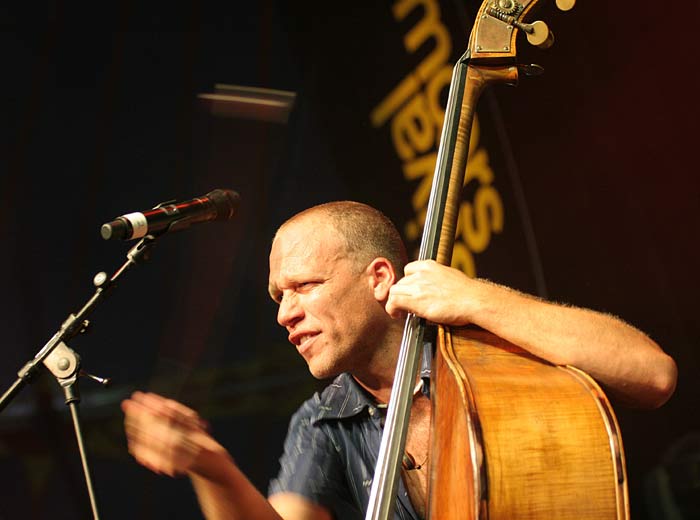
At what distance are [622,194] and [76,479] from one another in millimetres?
2186

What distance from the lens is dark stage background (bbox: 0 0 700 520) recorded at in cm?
262

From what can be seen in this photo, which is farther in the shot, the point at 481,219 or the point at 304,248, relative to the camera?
the point at 481,219

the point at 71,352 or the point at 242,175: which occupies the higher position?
the point at 242,175

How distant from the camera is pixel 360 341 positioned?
1.85 m

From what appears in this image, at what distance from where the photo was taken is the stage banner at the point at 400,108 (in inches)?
120

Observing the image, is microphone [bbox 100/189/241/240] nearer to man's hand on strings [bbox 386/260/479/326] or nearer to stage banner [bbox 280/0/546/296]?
man's hand on strings [bbox 386/260/479/326]

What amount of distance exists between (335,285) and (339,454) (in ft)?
1.35

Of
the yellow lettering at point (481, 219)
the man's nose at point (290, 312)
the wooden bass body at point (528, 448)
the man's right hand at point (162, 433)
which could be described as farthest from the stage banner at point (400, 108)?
the man's right hand at point (162, 433)

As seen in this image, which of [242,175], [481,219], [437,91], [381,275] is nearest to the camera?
[381,275]

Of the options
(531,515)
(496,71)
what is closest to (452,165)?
(496,71)

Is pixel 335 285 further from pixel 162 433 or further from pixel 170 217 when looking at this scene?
pixel 162 433

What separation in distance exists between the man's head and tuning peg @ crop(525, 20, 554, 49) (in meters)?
0.62

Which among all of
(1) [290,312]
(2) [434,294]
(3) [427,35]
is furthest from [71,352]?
(3) [427,35]

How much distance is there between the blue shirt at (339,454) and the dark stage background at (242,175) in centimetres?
102
